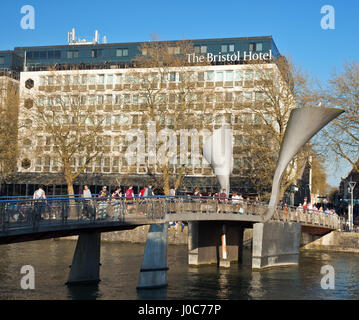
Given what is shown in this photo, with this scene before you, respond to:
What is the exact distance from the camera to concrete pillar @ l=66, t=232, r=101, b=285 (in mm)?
29094

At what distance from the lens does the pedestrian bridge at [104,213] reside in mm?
21062

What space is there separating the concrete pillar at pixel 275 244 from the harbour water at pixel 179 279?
2.46 ft

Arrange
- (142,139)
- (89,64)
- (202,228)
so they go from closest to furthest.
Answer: (202,228), (142,139), (89,64)

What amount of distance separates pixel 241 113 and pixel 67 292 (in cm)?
2911

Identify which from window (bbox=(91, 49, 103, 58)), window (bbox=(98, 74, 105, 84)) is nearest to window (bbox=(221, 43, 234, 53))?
window (bbox=(98, 74, 105, 84))

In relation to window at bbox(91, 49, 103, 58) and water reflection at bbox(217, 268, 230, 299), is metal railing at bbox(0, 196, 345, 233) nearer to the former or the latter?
water reflection at bbox(217, 268, 230, 299)

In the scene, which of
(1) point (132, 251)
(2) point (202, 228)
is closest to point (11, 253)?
(1) point (132, 251)

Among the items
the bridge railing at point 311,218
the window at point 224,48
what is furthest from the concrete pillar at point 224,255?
the window at point 224,48

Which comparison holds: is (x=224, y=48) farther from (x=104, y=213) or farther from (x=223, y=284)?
(x=104, y=213)

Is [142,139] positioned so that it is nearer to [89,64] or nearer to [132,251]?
[132,251]

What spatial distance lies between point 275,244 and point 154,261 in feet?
38.9

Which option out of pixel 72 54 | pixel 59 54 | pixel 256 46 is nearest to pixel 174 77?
pixel 256 46

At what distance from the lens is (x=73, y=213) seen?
23.8 m

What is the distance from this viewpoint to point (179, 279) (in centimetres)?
3200
